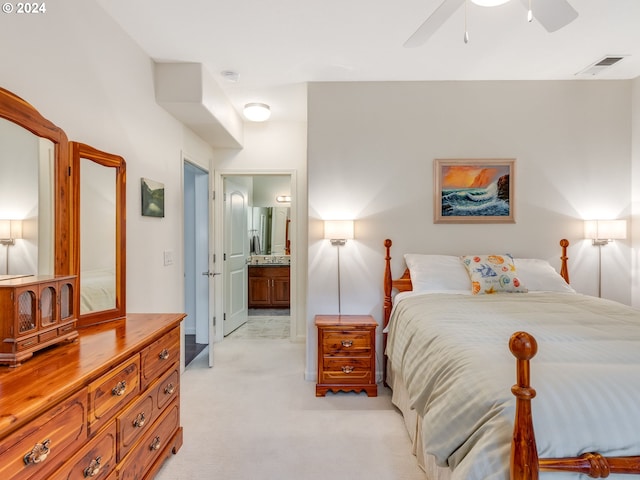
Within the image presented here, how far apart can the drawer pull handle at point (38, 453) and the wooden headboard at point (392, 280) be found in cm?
254

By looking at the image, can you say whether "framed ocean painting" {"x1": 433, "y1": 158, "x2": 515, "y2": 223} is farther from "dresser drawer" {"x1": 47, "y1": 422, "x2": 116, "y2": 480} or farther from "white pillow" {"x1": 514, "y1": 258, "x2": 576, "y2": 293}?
"dresser drawer" {"x1": 47, "y1": 422, "x2": 116, "y2": 480}

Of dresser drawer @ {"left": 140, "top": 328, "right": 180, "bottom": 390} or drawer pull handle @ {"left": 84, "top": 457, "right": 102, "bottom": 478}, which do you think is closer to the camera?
drawer pull handle @ {"left": 84, "top": 457, "right": 102, "bottom": 478}

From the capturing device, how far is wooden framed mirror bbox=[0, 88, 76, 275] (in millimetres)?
1493

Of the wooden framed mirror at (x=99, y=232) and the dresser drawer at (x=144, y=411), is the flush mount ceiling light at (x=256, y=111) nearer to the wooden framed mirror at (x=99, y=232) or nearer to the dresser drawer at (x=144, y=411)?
the wooden framed mirror at (x=99, y=232)

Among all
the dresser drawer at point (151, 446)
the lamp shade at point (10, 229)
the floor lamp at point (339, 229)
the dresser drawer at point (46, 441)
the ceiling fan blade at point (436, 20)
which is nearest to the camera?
the dresser drawer at point (46, 441)

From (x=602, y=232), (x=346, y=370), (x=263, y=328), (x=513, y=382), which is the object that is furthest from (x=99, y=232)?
(x=602, y=232)

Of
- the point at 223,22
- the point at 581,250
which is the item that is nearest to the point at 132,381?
the point at 223,22

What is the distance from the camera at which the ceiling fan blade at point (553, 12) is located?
1.67 m

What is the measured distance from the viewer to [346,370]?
9.86ft

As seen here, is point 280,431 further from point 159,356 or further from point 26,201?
point 26,201

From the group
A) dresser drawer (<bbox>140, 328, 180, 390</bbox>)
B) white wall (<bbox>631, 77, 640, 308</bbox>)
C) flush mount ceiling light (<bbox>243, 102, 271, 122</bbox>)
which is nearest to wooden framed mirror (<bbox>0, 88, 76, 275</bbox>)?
dresser drawer (<bbox>140, 328, 180, 390</bbox>)

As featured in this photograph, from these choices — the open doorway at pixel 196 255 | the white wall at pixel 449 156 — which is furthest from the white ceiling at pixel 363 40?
the open doorway at pixel 196 255

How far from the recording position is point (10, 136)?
4.95 ft

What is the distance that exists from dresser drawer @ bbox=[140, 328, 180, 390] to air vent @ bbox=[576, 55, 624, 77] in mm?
3795
